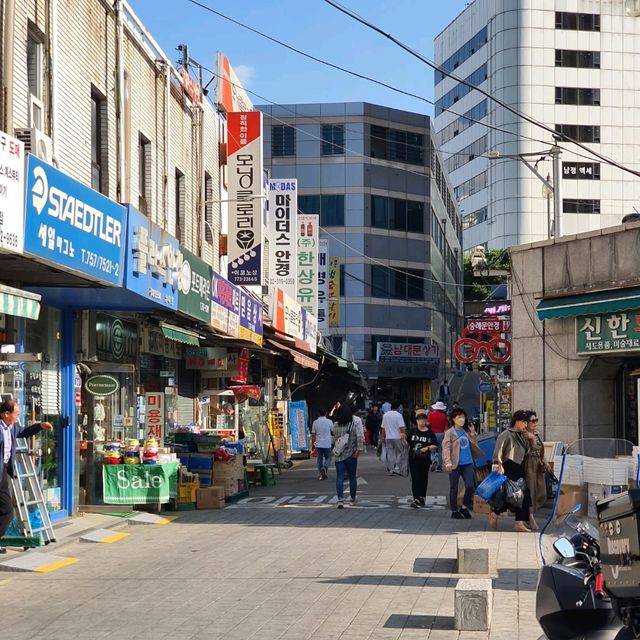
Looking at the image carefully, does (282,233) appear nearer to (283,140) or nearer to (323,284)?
(323,284)

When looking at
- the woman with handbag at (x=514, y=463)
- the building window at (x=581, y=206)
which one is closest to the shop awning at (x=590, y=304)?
the woman with handbag at (x=514, y=463)

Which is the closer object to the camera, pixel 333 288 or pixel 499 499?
pixel 499 499

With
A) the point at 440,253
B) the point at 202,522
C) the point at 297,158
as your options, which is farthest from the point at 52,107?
the point at 440,253

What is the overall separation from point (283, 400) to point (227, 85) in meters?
12.8

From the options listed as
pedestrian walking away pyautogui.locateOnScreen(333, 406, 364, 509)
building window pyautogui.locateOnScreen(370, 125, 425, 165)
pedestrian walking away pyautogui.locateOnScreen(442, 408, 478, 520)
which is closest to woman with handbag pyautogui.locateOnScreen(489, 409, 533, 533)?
pedestrian walking away pyautogui.locateOnScreen(442, 408, 478, 520)

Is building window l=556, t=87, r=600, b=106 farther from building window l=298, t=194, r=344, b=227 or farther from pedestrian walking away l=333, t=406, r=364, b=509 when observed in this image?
pedestrian walking away l=333, t=406, r=364, b=509

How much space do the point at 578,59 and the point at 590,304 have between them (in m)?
66.5

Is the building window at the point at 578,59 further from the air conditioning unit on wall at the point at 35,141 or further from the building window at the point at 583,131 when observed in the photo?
the air conditioning unit on wall at the point at 35,141

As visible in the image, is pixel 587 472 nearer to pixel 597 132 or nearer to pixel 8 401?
pixel 8 401

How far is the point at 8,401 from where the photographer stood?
1191 cm

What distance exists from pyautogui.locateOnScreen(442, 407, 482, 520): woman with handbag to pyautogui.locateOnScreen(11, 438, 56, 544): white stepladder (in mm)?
6132

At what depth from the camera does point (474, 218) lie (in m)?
89.2

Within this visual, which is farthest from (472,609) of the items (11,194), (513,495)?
(513,495)

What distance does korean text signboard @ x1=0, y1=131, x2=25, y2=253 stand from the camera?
1055 cm
